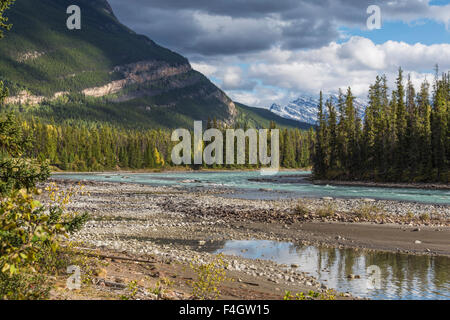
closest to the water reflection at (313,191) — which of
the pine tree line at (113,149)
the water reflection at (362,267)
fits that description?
the water reflection at (362,267)

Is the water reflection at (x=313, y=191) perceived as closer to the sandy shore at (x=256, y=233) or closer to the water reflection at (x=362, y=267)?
the sandy shore at (x=256, y=233)

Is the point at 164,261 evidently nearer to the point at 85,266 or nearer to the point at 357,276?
the point at 85,266

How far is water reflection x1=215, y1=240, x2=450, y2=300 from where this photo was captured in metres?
13.1

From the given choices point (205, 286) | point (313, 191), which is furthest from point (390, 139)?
point (205, 286)

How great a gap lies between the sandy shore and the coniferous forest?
4109 centimetres

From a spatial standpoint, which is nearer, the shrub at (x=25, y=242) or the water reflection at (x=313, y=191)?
Answer: the shrub at (x=25, y=242)

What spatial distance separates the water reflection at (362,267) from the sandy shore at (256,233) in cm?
100

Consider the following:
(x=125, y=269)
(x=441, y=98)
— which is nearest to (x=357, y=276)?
(x=125, y=269)

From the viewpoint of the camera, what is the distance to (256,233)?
79.7 feet

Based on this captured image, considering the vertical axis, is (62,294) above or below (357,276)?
above

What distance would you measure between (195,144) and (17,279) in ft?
527

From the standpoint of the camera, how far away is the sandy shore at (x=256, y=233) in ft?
47.7

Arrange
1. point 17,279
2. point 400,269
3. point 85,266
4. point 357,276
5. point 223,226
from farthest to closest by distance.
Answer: point 223,226
point 400,269
point 357,276
point 85,266
point 17,279

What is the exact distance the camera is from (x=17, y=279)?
815 centimetres
